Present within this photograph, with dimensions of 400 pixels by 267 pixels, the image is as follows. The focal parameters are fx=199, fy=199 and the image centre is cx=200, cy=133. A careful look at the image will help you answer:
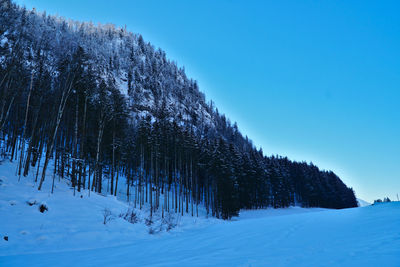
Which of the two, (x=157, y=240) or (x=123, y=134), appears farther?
(x=123, y=134)

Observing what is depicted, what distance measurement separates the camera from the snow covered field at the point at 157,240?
4.70 m

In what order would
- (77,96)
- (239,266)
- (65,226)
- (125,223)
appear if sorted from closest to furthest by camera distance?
(239,266)
(65,226)
(125,223)
(77,96)

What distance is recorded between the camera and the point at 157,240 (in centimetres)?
1150

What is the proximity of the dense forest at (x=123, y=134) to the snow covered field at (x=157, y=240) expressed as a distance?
19.3 ft

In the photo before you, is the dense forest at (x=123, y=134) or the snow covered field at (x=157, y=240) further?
the dense forest at (x=123, y=134)

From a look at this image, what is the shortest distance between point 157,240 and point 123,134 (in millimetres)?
18971

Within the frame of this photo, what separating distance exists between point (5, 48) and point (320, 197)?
77.8 m

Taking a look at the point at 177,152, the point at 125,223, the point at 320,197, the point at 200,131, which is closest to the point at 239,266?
the point at 125,223

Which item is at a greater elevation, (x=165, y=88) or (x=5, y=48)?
(x=165, y=88)

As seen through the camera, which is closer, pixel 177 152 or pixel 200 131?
pixel 177 152

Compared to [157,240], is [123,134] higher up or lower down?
higher up

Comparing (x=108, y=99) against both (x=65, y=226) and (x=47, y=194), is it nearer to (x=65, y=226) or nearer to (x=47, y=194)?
(x=47, y=194)

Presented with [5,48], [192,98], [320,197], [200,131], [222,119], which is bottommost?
[320,197]

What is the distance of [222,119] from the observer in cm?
12769
